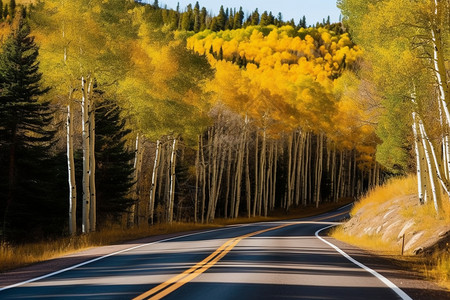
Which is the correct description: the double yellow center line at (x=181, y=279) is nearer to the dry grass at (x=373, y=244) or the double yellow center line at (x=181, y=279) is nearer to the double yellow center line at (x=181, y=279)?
the double yellow center line at (x=181, y=279)

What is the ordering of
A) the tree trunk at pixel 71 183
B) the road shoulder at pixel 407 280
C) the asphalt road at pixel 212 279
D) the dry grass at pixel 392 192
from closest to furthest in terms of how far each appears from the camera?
the asphalt road at pixel 212 279
the road shoulder at pixel 407 280
the tree trunk at pixel 71 183
the dry grass at pixel 392 192

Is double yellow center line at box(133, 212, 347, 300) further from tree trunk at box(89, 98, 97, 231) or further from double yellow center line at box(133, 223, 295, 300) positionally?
tree trunk at box(89, 98, 97, 231)

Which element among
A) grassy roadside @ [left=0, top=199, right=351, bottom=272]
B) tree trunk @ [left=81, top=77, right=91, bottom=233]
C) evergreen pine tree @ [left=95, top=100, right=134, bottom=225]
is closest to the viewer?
grassy roadside @ [left=0, top=199, right=351, bottom=272]

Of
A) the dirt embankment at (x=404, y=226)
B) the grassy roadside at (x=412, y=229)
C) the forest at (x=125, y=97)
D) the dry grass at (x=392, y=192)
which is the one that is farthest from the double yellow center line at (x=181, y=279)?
the dry grass at (x=392, y=192)

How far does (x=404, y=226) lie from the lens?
798 inches

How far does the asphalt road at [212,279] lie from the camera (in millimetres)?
8656

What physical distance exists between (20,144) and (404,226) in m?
18.8

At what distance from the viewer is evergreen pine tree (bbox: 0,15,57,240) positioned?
2734cm

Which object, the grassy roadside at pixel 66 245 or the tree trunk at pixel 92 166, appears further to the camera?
the tree trunk at pixel 92 166

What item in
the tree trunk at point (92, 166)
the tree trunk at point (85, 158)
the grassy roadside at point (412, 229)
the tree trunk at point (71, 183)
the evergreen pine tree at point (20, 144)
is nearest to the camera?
the grassy roadside at point (412, 229)

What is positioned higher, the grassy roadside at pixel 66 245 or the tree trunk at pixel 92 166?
the tree trunk at pixel 92 166

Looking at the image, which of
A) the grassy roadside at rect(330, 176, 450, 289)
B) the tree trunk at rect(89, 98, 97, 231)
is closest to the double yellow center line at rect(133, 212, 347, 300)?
the grassy roadside at rect(330, 176, 450, 289)

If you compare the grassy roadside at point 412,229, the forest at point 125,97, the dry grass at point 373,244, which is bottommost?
the dry grass at point 373,244

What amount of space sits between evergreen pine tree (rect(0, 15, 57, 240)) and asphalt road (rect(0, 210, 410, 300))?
14.1m
